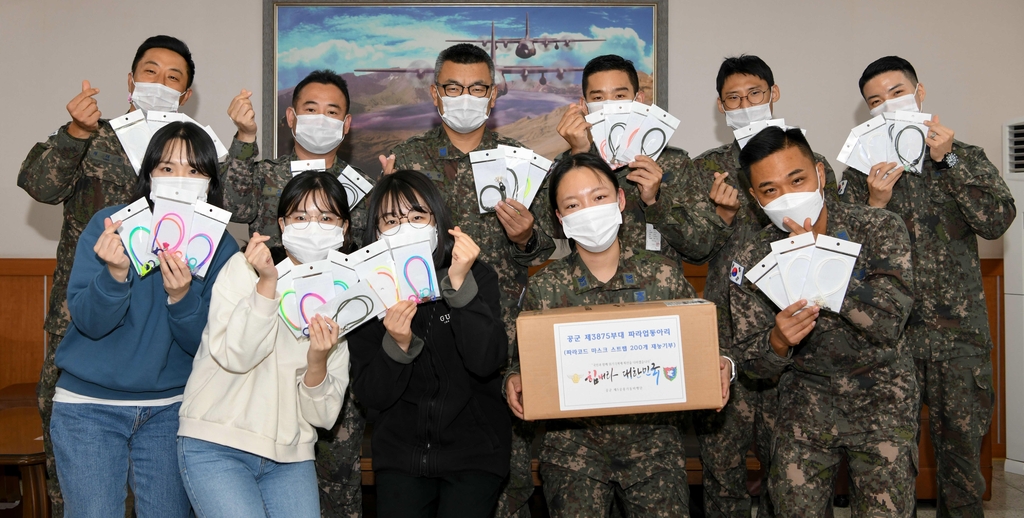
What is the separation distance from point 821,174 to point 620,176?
950mm

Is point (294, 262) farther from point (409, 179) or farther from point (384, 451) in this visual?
point (384, 451)

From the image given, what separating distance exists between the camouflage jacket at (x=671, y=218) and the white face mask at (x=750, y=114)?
1.20 ft

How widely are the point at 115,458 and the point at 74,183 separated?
A: 1.48 metres

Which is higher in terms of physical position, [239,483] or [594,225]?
[594,225]

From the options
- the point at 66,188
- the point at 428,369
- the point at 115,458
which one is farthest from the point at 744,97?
the point at 66,188

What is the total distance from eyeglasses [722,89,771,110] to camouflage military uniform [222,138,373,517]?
1.81m

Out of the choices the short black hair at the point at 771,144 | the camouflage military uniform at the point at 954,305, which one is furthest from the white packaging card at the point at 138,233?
the camouflage military uniform at the point at 954,305

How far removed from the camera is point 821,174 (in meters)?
2.69

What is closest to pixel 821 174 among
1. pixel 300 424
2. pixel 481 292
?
pixel 481 292

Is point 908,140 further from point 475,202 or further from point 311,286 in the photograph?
point 311,286

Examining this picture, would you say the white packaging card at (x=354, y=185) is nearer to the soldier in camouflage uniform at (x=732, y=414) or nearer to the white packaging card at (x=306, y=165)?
the white packaging card at (x=306, y=165)

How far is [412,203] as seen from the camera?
2.51 meters

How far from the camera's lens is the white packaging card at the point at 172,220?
2391 mm

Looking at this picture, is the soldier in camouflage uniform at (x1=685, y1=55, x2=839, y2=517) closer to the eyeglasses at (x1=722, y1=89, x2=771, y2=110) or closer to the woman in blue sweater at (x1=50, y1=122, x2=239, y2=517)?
the eyeglasses at (x1=722, y1=89, x2=771, y2=110)
